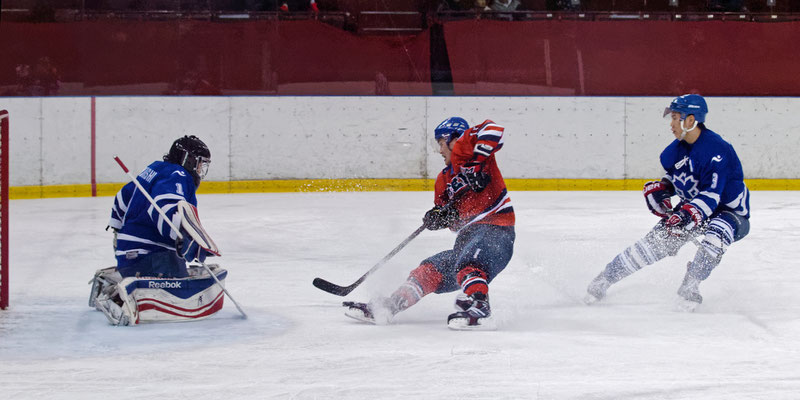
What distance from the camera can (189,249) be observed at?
3766 mm

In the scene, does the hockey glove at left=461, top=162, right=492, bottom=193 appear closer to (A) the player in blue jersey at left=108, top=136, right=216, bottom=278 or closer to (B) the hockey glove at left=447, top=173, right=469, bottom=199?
(B) the hockey glove at left=447, top=173, right=469, bottom=199

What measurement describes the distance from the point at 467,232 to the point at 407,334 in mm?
516

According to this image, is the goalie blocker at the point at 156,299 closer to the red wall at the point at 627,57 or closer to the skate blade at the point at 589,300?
the skate blade at the point at 589,300

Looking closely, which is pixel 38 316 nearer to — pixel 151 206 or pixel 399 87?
pixel 151 206

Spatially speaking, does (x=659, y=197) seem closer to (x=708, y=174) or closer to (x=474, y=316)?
(x=708, y=174)

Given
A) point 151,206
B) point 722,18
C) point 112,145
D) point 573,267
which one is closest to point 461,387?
point 151,206

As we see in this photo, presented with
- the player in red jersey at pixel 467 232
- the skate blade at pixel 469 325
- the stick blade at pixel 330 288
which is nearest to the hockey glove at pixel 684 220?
the player in red jersey at pixel 467 232

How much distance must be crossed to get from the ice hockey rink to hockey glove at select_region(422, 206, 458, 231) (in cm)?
36

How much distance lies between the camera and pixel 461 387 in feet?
9.67

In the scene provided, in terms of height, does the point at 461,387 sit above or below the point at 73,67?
below

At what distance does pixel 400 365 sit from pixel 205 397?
0.65m

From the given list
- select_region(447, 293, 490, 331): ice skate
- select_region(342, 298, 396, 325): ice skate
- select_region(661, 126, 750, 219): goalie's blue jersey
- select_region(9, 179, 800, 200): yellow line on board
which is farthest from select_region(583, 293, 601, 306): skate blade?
select_region(9, 179, 800, 200): yellow line on board

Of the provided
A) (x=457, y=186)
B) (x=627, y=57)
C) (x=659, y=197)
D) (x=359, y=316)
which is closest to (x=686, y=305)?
(x=659, y=197)

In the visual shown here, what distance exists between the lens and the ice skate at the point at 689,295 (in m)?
4.17
